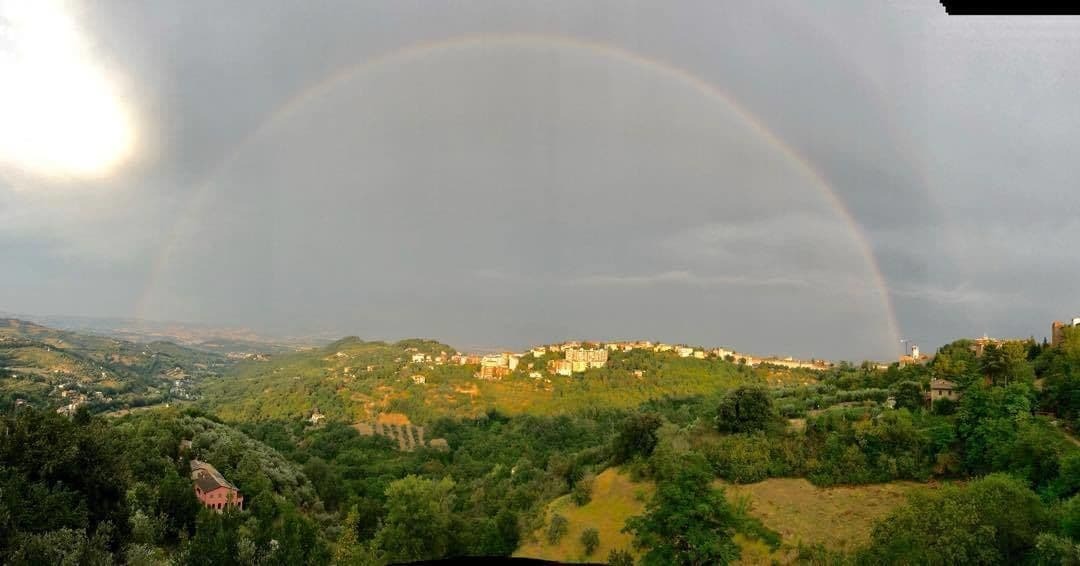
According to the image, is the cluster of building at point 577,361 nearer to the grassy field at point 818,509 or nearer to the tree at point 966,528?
the grassy field at point 818,509

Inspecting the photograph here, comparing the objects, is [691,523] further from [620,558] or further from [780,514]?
[780,514]

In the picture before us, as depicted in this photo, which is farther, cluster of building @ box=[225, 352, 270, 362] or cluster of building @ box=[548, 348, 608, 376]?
cluster of building @ box=[225, 352, 270, 362]

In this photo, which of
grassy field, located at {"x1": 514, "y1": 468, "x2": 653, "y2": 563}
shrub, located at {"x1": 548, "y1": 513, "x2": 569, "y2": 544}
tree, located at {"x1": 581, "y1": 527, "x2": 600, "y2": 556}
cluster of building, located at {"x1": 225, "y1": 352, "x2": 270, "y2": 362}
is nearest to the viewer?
tree, located at {"x1": 581, "y1": 527, "x2": 600, "y2": 556}

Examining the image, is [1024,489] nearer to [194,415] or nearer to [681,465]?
[681,465]

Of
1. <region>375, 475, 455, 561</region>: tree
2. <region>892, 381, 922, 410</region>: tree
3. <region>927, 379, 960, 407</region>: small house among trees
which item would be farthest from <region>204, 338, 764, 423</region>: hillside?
<region>375, 475, 455, 561</region>: tree

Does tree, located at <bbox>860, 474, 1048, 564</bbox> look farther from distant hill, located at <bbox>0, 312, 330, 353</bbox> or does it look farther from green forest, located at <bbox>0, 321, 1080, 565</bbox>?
distant hill, located at <bbox>0, 312, 330, 353</bbox>

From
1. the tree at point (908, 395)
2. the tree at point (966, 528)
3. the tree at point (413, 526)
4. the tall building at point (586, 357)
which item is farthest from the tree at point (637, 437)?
the tall building at point (586, 357)

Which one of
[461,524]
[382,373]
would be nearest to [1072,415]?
[461,524]
